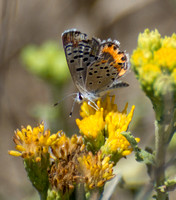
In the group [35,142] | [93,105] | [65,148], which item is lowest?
[65,148]

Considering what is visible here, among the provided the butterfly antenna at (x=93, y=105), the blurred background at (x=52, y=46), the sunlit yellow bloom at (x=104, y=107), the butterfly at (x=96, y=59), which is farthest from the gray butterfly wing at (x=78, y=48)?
the blurred background at (x=52, y=46)

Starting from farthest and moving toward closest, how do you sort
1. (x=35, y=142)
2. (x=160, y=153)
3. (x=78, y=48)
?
(x=78, y=48)
(x=35, y=142)
(x=160, y=153)

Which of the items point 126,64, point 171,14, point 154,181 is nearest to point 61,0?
point 171,14

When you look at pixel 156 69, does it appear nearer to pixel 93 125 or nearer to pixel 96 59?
pixel 93 125

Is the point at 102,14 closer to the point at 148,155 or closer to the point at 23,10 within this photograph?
the point at 23,10

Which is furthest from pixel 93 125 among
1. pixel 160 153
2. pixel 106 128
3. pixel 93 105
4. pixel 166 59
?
pixel 166 59

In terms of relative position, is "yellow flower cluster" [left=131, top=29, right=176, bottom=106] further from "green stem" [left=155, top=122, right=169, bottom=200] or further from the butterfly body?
the butterfly body

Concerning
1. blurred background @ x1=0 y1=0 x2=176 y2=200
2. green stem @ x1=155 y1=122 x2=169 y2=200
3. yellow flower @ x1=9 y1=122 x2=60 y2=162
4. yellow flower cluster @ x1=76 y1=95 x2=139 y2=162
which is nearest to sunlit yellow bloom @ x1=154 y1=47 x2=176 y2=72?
green stem @ x1=155 y1=122 x2=169 y2=200
